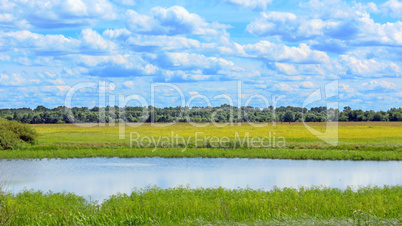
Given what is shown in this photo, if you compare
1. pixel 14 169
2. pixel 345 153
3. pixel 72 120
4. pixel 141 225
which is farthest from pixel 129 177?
Result: pixel 72 120

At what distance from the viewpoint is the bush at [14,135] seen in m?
35.4

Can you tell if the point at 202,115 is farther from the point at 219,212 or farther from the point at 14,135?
the point at 219,212

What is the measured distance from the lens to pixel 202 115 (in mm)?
77688

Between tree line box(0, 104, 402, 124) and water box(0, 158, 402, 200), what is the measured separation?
154 feet

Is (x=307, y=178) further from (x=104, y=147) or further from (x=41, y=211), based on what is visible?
(x=104, y=147)

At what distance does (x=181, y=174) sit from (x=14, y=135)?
19.5m

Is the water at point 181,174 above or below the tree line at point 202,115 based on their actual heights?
below

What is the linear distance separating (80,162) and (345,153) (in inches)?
764

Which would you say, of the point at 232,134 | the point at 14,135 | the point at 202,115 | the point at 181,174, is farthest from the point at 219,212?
the point at 202,115

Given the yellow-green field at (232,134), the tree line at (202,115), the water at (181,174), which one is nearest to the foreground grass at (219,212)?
the water at (181,174)

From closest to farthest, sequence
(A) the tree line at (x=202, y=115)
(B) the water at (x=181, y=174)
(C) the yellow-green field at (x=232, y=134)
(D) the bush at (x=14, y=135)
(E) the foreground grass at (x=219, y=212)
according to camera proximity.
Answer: (E) the foreground grass at (x=219, y=212)
(B) the water at (x=181, y=174)
(D) the bush at (x=14, y=135)
(C) the yellow-green field at (x=232, y=134)
(A) the tree line at (x=202, y=115)

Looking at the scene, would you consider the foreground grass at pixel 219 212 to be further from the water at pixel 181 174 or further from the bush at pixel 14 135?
the bush at pixel 14 135

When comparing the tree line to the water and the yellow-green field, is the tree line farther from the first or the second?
the water

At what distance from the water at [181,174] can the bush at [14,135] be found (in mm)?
7019
